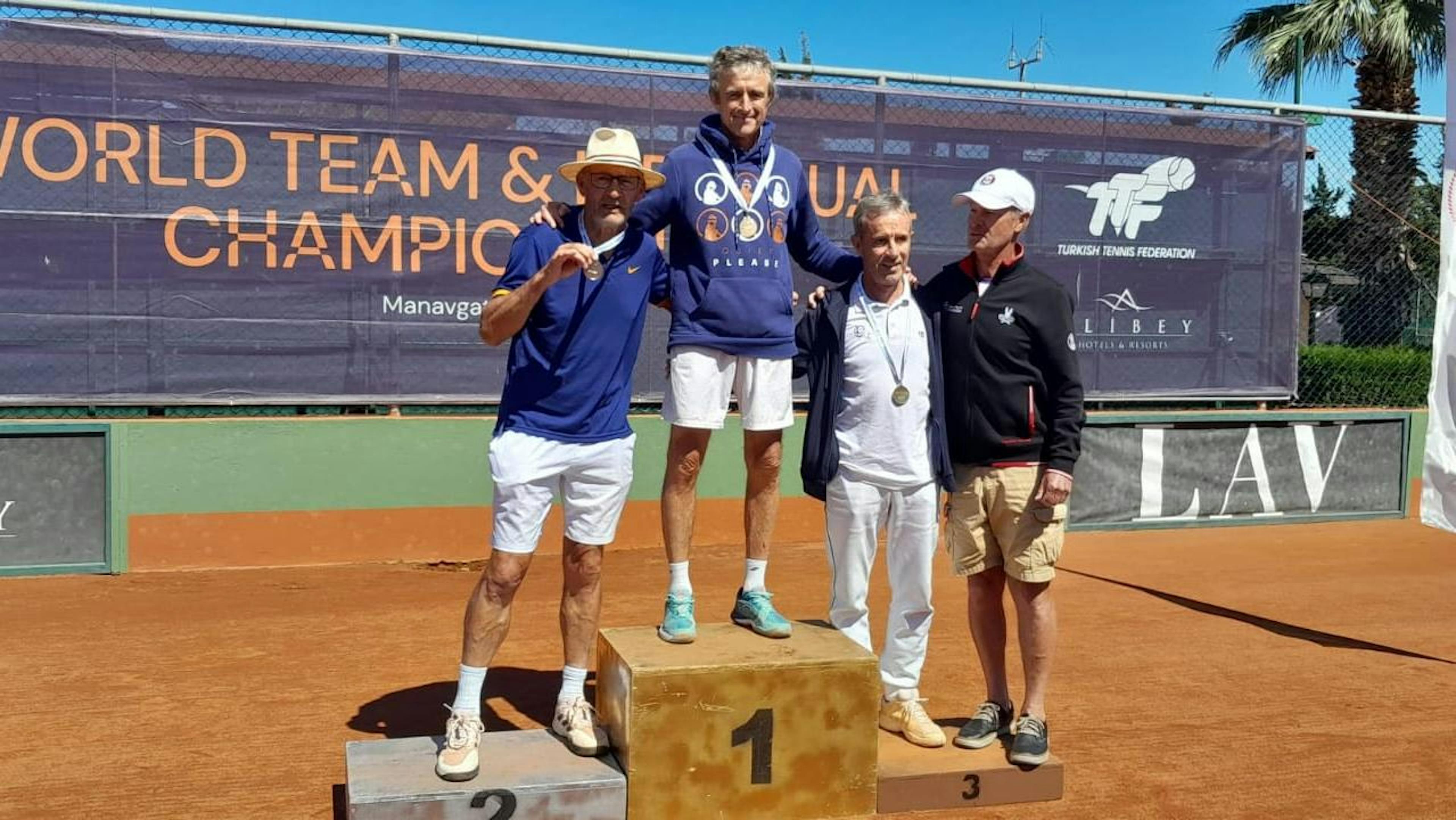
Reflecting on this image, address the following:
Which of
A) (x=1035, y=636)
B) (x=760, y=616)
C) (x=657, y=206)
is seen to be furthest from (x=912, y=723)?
(x=657, y=206)

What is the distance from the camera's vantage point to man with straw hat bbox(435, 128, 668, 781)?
402cm

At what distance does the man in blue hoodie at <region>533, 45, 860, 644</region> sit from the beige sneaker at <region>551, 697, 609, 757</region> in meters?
0.36

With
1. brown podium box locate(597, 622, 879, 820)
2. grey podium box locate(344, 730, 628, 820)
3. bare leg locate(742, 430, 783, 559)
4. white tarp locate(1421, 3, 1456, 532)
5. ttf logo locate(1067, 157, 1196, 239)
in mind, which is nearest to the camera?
grey podium box locate(344, 730, 628, 820)

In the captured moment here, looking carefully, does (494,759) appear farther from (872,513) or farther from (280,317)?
(280,317)

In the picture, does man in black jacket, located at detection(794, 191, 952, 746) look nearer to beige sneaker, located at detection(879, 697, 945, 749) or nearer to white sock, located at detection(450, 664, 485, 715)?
beige sneaker, located at detection(879, 697, 945, 749)

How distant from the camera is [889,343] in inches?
175

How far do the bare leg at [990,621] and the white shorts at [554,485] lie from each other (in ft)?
4.28

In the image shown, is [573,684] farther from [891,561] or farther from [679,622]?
[891,561]

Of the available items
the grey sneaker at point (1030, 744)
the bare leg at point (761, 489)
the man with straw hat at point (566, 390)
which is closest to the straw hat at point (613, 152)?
the man with straw hat at point (566, 390)

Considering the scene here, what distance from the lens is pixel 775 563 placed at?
8.76 m

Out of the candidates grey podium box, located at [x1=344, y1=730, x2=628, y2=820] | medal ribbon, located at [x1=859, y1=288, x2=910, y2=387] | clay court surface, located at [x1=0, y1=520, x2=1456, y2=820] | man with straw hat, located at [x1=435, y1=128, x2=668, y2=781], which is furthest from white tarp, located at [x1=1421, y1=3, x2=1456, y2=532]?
grey podium box, located at [x1=344, y1=730, x2=628, y2=820]

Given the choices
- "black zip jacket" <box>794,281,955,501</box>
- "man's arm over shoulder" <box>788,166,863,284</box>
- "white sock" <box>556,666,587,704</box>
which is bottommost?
"white sock" <box>556,666,587,704</box>

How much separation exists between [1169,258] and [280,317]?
654cm

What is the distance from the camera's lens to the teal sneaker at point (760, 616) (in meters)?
4.47
